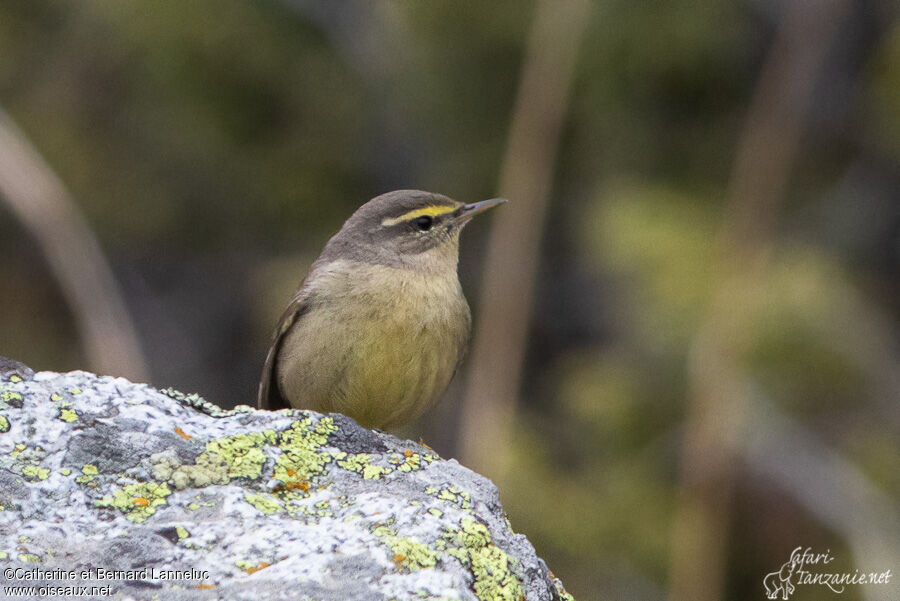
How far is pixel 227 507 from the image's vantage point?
3.36 m

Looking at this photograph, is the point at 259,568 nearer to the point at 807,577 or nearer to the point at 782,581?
the point at 782,581

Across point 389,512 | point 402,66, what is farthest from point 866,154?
point 389,512

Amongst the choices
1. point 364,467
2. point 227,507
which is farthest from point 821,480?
point 227,507

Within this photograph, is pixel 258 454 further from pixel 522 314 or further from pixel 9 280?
pixel 9 280

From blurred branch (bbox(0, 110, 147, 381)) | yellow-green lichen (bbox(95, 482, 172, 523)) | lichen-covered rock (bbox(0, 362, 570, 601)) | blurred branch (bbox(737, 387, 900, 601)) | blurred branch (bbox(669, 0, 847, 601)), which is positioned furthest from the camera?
blurred branch (bbox(737, 387, 900, 601))

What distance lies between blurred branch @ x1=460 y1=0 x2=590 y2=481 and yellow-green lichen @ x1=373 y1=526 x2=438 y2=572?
389cm

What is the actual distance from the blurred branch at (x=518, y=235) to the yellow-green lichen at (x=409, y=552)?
389cm

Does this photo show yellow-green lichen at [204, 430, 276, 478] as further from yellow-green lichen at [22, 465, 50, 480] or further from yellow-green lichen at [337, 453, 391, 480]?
yellow-green lichen at [22, 465, 50, 480]

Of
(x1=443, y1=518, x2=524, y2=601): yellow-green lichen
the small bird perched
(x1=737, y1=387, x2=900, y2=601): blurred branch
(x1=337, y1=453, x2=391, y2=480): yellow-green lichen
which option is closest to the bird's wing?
the small bird perched

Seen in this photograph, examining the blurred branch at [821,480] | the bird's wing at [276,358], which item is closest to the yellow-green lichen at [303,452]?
the bird's wing at [276,358]

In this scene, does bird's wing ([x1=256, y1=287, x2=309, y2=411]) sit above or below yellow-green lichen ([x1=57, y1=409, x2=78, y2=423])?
below

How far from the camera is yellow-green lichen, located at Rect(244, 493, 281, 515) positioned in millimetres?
3379

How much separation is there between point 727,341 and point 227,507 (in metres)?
5.13

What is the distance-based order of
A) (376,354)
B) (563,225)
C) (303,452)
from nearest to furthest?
(303,452) < (376,354) < (563,225)
